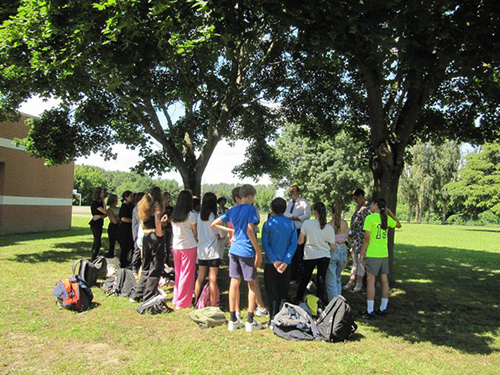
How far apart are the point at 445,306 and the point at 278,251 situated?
359 cm

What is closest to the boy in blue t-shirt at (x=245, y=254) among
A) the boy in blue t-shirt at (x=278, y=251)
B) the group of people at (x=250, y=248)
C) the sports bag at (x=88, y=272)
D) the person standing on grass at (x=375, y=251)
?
the group of people at (x=250, y=248)

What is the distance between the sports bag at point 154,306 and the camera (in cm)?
592

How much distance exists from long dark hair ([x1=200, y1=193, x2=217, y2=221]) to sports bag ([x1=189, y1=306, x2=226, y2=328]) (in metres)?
1.45

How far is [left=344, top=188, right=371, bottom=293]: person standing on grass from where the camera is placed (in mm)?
7734

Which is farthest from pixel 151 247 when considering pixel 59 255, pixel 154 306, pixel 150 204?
pixel 59 255

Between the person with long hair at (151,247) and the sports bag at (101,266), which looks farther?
the sports bag at (101,266)

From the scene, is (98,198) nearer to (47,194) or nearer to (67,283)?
(67,283)

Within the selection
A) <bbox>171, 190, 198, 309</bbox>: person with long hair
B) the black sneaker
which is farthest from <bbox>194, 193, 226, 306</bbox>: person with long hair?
the black sneaker

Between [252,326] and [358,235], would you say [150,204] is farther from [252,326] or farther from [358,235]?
[358,235]

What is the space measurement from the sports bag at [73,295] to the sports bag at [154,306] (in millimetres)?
853

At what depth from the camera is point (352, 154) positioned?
4275 cm

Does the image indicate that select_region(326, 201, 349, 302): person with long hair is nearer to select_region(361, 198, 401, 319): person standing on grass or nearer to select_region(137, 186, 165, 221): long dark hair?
select_region(361, 198, 401, 319): person standing on grass

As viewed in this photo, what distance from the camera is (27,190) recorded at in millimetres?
19875

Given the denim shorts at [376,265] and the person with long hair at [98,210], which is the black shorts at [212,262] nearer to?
the denim shorts at [376,265]
